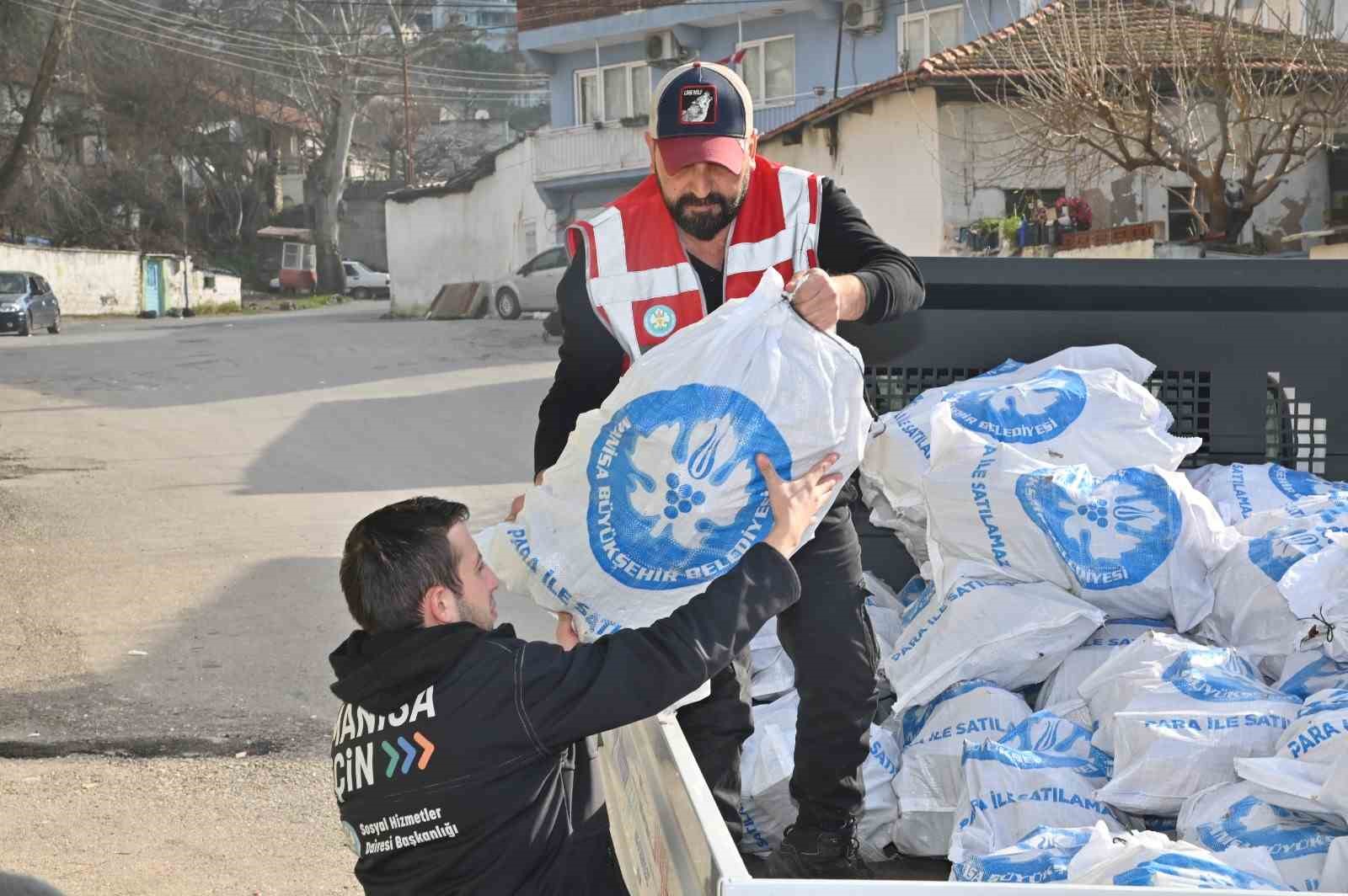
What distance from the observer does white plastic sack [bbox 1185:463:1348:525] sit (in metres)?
3.67

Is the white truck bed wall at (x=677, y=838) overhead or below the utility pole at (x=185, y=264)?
below

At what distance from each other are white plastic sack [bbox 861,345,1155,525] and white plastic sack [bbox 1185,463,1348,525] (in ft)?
0.89

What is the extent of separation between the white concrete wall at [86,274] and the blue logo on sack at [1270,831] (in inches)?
1474

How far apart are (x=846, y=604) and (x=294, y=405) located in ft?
41.6

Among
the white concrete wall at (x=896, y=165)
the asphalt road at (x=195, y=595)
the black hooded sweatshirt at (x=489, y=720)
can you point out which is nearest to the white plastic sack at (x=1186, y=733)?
the black hooded sweatshirt at (x=489, y=720)

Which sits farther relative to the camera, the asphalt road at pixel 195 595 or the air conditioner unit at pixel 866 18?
the air conditioner unit at pixel 866 18

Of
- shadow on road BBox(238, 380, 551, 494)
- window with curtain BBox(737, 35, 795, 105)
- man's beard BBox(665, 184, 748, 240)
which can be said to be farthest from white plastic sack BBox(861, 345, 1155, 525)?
window with curtain BBox(737, 35, 795, 105)

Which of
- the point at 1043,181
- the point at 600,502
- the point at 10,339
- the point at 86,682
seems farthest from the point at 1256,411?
the point at 10,339

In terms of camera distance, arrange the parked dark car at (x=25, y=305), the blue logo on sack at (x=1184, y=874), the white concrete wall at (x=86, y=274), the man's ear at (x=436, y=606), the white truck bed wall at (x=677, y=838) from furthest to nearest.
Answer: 1. the white concrete wall at (x=86, y=274)
2. the parked dark car at (x=25, y=305)
3. the man's ear at (x=436, y=606)
4. the blue logo on sack at (x=1184, y=874)
5. the white truck bed wall at (x=677, y=838)

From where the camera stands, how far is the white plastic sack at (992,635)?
11.3ft

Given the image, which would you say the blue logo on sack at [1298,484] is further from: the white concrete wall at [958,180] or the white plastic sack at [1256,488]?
the white concrete wall at [958,180]

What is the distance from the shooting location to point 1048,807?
2.89m

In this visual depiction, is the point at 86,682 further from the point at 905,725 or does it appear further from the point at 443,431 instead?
the point at 443,431

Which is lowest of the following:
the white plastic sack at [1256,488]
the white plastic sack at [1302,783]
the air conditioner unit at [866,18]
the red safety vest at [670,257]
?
the white plastic sack at [1302,783]
